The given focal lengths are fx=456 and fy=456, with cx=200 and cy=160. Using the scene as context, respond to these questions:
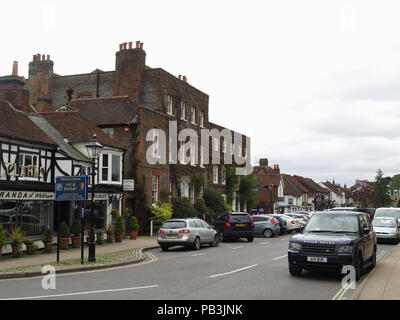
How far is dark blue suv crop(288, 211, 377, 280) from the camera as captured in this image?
11.4 m

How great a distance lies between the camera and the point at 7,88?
1003 inches

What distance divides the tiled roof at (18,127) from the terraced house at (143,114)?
11.7 ft

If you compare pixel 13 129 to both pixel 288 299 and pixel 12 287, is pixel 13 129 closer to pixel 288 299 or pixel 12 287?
pixel 12 287

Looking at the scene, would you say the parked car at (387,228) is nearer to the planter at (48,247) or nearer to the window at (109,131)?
the planter at (48,247)

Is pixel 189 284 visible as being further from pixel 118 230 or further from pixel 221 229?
pixel 221 229

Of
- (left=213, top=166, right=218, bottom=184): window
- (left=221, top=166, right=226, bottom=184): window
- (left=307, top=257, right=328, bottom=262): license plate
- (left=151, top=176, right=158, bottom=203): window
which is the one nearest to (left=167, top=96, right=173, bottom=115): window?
(left=151, top=176, right=158, bottom=203): window

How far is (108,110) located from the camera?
105ft

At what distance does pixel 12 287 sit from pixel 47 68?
101ft

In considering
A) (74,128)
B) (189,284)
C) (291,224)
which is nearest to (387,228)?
(291,224)

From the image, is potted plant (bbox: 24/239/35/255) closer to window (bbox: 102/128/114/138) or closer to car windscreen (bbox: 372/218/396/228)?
window (bbox: 102/128/114/138)

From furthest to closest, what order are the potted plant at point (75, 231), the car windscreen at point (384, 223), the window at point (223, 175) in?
the window at point (223, 175)
the car windscreen at point (384, 223)
the potted plant at point (75, 231)

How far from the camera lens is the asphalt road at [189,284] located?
9.61m

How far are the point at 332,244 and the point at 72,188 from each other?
8.98m

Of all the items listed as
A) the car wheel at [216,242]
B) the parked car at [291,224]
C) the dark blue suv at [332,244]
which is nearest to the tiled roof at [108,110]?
the car wheel at [216,242]
